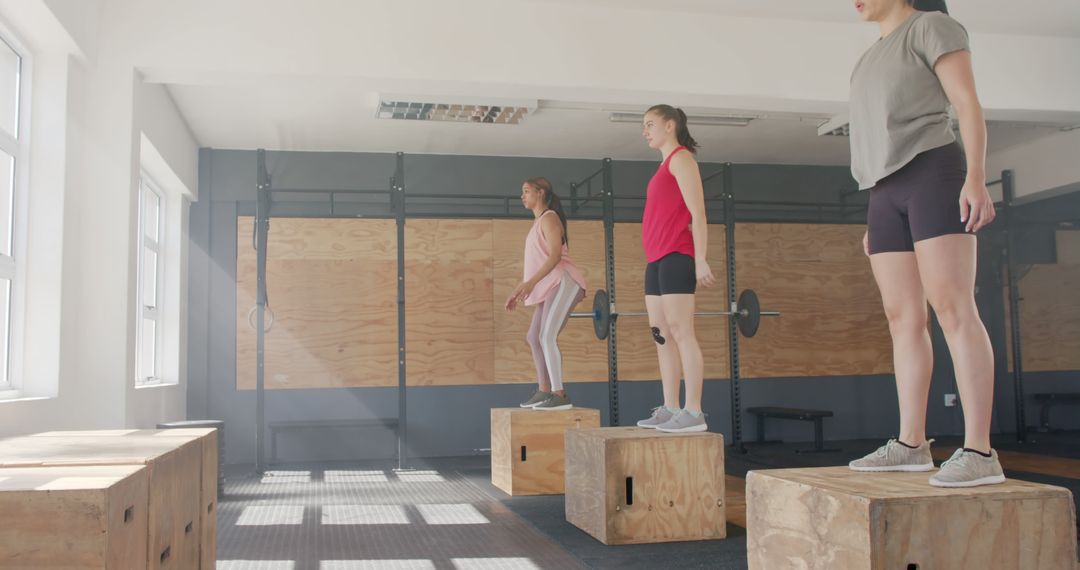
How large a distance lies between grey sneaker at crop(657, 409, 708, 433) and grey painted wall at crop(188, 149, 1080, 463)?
3601mm

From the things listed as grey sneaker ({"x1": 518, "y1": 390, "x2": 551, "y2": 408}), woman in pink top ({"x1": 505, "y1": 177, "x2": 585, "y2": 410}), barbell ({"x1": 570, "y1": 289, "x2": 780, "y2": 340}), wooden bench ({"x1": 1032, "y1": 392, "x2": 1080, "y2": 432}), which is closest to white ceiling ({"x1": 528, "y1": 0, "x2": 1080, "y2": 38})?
woman in pink top ({"x1": 505, "y1": 177, "x2": 585, "y2": 410})

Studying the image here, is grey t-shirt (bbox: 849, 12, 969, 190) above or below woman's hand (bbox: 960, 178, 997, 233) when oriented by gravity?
above

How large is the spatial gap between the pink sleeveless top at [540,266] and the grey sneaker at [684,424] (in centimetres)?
134

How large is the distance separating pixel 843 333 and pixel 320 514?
4877 millimetres

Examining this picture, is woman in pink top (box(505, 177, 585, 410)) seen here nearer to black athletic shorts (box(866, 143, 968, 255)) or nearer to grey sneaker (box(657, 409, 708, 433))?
grey sneaker (box(657, 409, 708, 433))

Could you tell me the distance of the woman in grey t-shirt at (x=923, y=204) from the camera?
1.75 m

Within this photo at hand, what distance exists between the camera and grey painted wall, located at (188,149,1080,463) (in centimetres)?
633

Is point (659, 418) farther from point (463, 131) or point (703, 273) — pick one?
point (463, 131)

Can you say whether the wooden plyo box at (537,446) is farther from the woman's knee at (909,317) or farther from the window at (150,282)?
the woman's knee at (909,317)

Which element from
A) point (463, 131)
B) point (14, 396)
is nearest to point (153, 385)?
point (14, 396)

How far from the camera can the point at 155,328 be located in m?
5.73

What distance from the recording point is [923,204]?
1805 millimetres

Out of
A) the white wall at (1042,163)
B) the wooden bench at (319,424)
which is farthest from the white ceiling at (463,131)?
the wooden bench at (319,424)

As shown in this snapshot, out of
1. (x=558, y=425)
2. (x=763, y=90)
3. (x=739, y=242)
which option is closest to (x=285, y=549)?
(x=558, y=425)
